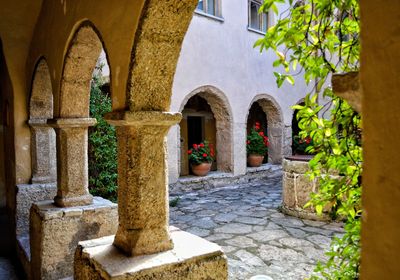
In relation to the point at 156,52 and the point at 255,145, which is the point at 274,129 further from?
the point at 156,52

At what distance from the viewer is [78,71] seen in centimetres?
307

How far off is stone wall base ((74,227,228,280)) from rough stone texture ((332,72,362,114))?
1416 mm

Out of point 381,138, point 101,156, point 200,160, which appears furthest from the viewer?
point 200,160

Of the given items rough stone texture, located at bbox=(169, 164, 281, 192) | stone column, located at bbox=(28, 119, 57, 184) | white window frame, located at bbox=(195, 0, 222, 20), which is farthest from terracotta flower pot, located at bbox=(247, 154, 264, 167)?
stone column, located at bbox=(28, 119, 57, 184)

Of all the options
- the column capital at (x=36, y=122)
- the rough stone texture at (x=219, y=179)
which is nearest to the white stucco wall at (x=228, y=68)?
the rough stone texture at (x=219, y=179)

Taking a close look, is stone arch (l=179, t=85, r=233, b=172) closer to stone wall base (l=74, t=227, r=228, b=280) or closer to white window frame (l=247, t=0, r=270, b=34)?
white window frame (l=247, t=0, r=270, b=34)

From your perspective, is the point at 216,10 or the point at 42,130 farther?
the point at 216,10

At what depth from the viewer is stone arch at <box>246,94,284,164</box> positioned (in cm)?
995

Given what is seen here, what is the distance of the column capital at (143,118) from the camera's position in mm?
1887

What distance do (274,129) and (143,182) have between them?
8.55 meters

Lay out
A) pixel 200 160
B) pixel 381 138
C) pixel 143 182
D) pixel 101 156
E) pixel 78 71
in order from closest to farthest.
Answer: pixel 381 138, pixel 143 182, pixel 78 71, pixel 101 156, pixel 200 160

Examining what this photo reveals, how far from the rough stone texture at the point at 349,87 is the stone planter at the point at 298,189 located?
4.83 m

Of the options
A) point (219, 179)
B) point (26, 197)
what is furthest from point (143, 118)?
point (219, 179)

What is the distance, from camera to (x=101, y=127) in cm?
560
